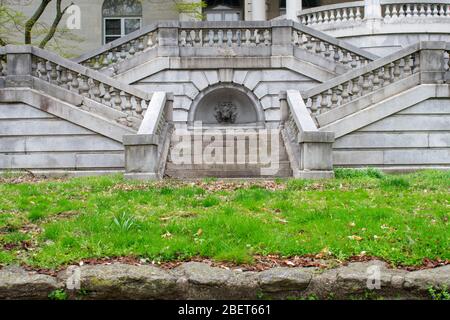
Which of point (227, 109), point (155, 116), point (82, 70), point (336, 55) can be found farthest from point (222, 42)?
point (155, 116)

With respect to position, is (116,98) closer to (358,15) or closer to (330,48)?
(330,48)

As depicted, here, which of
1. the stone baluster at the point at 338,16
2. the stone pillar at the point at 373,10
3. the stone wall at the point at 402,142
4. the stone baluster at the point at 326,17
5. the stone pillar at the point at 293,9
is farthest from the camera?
the stone pillar at the point at 293,9

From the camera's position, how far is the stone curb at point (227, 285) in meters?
Result: 5.75

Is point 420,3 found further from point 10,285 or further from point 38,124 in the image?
point 10,285

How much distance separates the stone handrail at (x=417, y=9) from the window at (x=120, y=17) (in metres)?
12.2

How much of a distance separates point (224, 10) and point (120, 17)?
5189mm

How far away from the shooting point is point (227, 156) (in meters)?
14.9

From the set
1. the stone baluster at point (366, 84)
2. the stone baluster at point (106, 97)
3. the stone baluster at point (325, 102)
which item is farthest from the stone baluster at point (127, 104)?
the stone baluster at point (366, 84)

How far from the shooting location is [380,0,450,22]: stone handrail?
23.4m

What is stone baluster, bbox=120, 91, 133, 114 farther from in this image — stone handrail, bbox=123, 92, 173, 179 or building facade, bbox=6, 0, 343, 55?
building facade, bbox=6, 0, 343, 55

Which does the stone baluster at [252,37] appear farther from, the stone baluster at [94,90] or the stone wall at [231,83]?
the stone baluster at [94,90]

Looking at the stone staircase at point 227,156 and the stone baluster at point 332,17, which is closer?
the stone staircase at point 227,156

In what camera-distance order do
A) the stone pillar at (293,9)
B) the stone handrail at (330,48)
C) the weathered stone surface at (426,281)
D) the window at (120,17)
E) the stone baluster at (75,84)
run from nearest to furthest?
the weathered stone surface at (426,281)
the stone baluster at (75,84)
the stone handrail at (330,48)
the stone pillar at (293,9)
the window at (120,17)

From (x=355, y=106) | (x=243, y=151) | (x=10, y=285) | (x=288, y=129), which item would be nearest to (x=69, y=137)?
(x=243, y=151)
